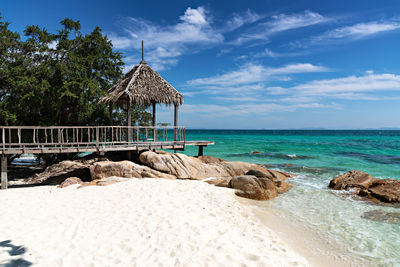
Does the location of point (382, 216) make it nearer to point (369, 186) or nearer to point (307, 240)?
point (369, 186)

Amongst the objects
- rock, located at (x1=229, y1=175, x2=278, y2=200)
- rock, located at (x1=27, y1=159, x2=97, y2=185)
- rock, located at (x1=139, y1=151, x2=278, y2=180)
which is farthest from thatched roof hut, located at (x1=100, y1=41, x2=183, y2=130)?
rock, located at (x1=229, y1=175, x2=278, y2=200)

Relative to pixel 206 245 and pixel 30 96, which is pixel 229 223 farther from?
pixel 30 96

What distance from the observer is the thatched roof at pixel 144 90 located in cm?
1305

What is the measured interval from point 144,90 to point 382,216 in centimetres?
1176

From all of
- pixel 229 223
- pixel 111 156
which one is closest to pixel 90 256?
pixel 229 223

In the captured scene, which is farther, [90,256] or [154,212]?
[154,212]

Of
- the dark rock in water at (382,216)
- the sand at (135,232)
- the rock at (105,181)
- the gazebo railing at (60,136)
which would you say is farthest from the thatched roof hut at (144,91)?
the dark rock in water at (382,216)

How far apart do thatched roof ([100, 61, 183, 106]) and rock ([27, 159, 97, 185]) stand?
387 cm

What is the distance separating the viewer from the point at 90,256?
4473 mm

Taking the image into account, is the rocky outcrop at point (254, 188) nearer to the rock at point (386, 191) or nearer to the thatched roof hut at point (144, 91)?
the rock at point (386, 191)

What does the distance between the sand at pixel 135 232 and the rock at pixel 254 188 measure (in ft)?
3.60

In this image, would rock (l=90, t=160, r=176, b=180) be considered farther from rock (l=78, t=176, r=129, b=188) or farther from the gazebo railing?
the gazebo railing

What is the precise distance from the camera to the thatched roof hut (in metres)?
13.1

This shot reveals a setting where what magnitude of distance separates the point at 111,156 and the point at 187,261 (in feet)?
35.1
